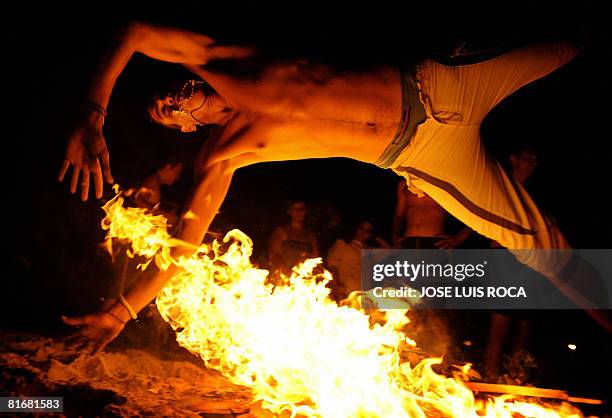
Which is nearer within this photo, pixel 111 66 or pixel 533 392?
pixel 111 66

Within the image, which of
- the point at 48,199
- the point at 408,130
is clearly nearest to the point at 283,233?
the point at 48,199

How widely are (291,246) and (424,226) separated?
1621mm

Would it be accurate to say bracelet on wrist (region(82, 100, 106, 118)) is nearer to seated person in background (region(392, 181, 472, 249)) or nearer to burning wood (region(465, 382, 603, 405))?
burning wood (region(465, 382, 603, 405))

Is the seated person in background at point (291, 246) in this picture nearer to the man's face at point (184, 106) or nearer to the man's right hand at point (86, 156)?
the man's face at point (184, 106)

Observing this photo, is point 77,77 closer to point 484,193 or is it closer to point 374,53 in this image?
point 374,53

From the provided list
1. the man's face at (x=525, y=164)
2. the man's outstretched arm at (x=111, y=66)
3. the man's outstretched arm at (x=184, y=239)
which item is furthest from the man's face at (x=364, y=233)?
the man's outstretched arm at (x=111, y=66)

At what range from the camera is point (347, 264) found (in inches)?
245

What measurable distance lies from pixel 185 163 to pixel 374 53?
4419 millimetres

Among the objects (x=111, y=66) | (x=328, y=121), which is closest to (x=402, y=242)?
(x=328, y=121)

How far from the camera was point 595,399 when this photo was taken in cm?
355

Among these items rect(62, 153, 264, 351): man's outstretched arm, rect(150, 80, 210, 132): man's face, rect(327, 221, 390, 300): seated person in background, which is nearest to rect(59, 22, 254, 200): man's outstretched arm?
rect(150, 80, 210, 132): man's face

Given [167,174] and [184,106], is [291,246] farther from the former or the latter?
[184,106]

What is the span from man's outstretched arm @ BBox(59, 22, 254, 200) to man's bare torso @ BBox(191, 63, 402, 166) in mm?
151

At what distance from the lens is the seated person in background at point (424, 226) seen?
5.56m
